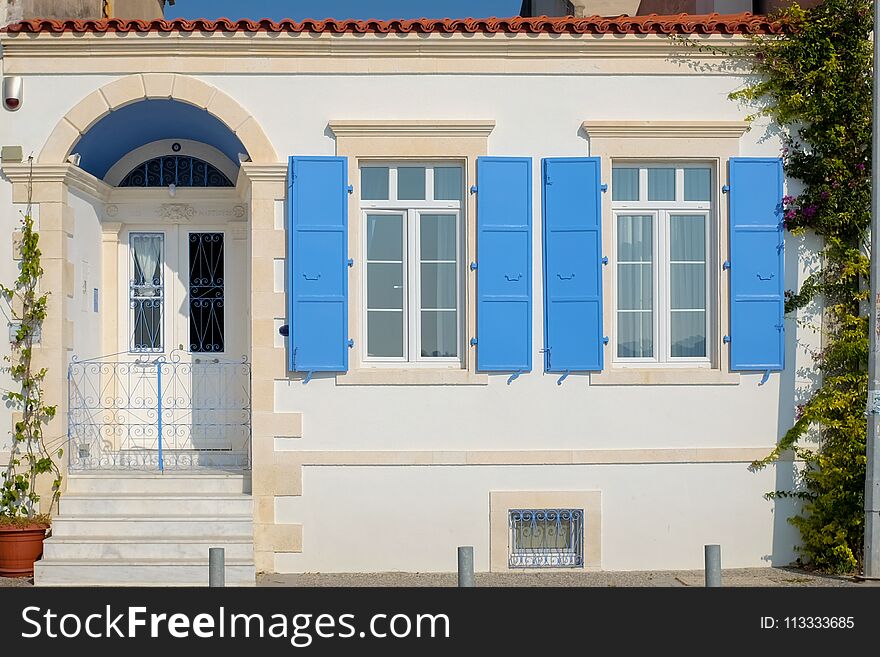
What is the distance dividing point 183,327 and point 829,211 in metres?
5.88

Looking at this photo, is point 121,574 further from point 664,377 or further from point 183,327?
point 664,377

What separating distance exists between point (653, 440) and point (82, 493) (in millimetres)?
4830

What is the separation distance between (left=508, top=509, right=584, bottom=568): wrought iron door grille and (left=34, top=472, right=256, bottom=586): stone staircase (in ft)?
7.30

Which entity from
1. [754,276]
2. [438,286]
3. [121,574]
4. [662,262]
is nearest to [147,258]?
[438,286]

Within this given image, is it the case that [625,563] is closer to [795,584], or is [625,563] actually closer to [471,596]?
[795,584]

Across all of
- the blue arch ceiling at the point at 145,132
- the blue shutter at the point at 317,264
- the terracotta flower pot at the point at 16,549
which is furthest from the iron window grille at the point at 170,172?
the terracotta flower pot at the point at 16,549

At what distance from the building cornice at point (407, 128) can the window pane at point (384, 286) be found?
1106 millimetres

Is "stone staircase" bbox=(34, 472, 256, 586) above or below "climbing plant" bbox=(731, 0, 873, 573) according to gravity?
below

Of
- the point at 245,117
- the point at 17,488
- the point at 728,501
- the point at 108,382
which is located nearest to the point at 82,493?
the point at 17,488

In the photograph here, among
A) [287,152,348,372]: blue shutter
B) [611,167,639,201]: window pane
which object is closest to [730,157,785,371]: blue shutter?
[611,167,639,201]: window pane

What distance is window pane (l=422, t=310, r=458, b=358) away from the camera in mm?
9859

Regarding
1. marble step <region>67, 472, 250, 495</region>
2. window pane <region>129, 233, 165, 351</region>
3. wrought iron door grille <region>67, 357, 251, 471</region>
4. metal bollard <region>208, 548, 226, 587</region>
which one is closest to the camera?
metal bollard <region>208, 548, 226, 587</region>

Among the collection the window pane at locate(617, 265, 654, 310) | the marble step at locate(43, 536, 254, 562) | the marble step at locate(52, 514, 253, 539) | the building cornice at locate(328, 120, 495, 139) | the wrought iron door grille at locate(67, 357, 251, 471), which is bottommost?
the marble step at locate(43, 536, 254, 562)

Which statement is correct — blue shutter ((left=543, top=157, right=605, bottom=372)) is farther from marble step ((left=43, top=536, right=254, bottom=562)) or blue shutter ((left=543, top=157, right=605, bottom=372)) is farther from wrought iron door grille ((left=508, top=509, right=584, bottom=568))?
marble step ((left=43, top=536, right=254, bottom=562))
